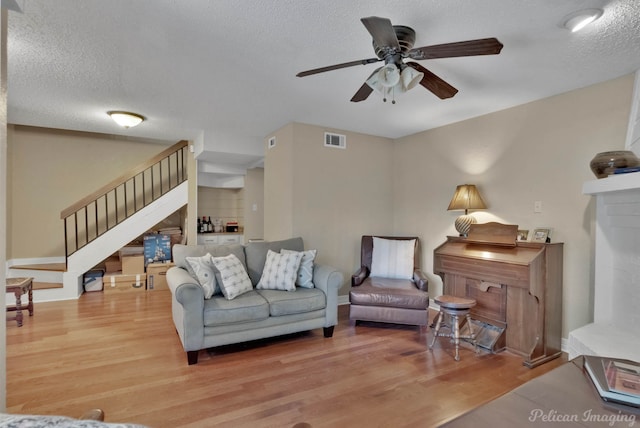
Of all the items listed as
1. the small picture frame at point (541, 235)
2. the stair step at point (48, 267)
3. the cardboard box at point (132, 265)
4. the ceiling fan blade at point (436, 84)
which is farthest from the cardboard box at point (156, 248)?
the small picture frame at point (541, 235)

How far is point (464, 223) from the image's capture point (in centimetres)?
359

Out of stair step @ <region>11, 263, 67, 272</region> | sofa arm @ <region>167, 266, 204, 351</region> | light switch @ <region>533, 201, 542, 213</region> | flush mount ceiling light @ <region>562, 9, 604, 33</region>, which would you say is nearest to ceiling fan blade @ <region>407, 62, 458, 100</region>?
flush mount ceiling light @ <region>562, 9, 604, 33</region>

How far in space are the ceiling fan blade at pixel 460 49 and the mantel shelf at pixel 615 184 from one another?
128 centimetres

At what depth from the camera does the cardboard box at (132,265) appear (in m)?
4.92

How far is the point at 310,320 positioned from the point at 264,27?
8.25 ft

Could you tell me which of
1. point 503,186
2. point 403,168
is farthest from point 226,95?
point 503,186

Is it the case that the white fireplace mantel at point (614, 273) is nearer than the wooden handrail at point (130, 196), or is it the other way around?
the white fireplace mantel at point (614, 273)

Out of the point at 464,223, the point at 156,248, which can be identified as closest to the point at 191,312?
the point at 464,223

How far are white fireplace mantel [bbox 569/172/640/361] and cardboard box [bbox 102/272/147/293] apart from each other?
5417 millimetres

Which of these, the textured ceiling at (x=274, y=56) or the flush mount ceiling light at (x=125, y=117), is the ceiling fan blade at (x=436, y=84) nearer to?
the textured ceiling at (x=274, y=56)

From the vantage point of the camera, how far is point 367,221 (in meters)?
4.65

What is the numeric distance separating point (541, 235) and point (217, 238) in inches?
204

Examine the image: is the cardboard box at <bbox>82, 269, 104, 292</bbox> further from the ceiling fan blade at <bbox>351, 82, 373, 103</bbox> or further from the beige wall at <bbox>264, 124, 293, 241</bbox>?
the ceiling fan blade at <bbox>351, 82, 373, 103</bbox>

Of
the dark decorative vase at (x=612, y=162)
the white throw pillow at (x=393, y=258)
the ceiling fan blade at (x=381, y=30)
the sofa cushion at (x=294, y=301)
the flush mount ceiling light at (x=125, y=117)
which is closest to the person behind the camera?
the ceiling fan blade at (x=381, y=30)
